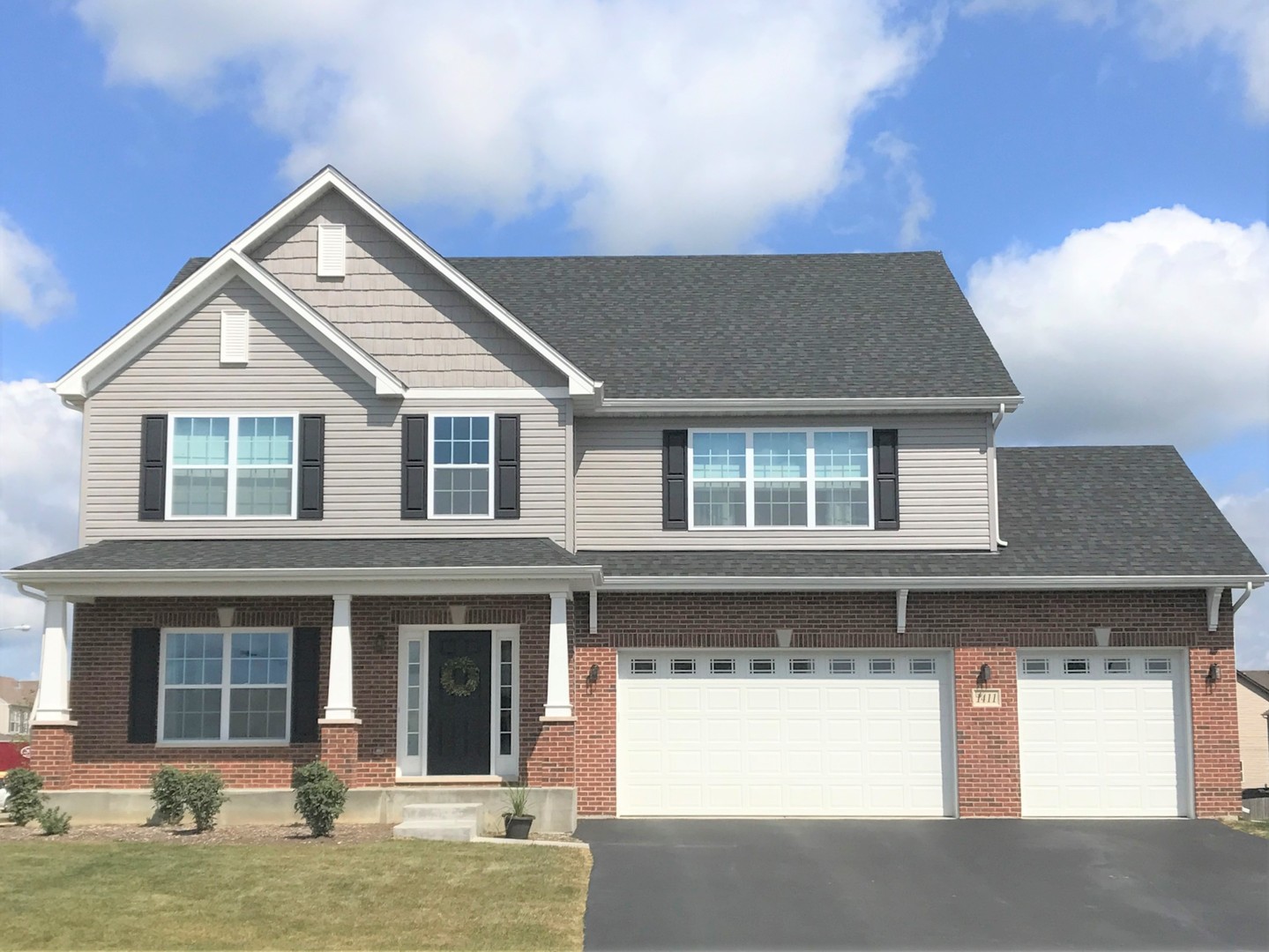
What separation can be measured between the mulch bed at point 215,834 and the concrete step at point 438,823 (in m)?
0.30

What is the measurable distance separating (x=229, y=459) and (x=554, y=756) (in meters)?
6.36

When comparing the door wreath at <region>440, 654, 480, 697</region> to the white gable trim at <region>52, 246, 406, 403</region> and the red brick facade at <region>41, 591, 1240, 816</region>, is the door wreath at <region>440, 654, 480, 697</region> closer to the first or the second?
the red brick facade at <region>41, 591, 1240, 816</region>

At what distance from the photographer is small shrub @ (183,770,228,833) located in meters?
16.2

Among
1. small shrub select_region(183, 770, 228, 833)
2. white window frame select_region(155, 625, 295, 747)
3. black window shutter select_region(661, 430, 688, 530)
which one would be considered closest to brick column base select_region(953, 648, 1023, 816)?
black window shutter select_region(661, 430, 688, 530)

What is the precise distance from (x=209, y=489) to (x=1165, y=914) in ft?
43.9

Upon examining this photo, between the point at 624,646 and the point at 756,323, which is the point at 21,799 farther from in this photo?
the point at 756,323

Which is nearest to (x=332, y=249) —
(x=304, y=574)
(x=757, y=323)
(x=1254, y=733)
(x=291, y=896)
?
(x=304, y=574)

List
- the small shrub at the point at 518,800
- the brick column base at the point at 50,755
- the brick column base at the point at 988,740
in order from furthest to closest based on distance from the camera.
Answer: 1. the brick column base at the point at 988,740
2. the brick column base at the point at 50,755
3. the small shrub at the point at 518,800

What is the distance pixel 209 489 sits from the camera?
743 inches

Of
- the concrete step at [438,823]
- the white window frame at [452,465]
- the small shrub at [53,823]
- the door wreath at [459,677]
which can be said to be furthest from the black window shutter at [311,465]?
the small shrub at [53,823]

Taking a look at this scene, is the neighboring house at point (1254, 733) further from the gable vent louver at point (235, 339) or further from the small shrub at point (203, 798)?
the small shrub at point (203, 798)

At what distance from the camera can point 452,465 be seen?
18984mm

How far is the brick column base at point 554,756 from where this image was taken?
17141 mm

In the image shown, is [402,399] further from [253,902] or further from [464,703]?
[253,902]
